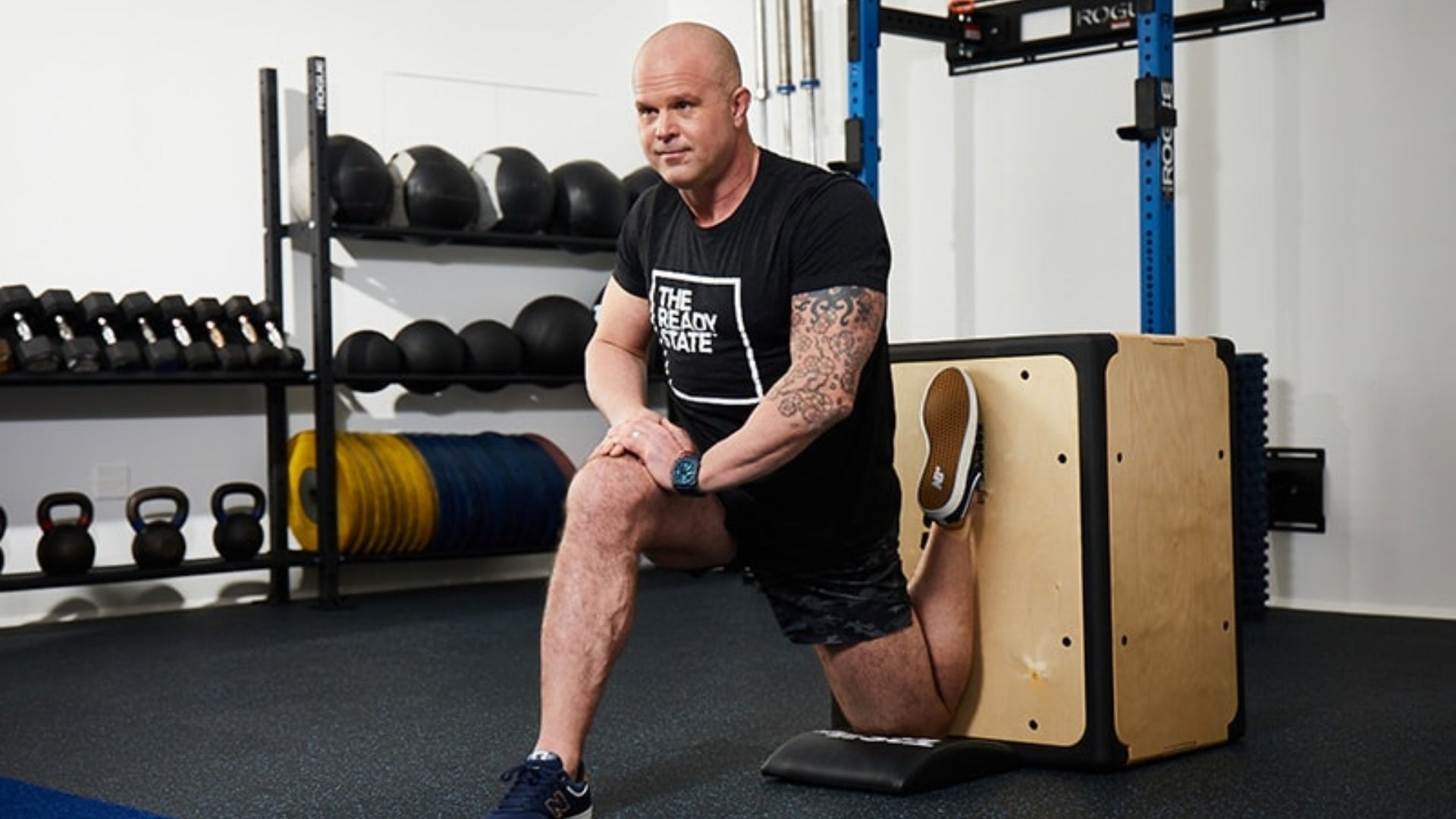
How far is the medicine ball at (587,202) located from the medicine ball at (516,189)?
0.08 meters

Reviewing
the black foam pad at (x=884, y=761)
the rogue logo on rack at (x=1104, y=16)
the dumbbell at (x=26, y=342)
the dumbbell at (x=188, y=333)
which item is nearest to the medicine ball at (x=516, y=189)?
the dumbbell at (x=188, y=333)

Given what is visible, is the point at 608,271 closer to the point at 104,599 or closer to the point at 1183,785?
the point at 104,599

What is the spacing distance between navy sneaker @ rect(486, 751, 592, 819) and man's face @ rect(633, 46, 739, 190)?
77cm

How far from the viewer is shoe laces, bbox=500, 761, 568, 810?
6.37ft

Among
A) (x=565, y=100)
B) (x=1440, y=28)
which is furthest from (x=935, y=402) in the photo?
(x=565, y=100)

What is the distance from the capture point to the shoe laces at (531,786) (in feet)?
6.37

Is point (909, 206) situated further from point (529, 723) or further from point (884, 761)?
point (884, 761)

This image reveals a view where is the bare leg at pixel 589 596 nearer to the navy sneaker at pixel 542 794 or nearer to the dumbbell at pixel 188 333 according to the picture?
the navy sneaker at pixel 542 794

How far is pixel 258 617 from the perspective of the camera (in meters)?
4.77

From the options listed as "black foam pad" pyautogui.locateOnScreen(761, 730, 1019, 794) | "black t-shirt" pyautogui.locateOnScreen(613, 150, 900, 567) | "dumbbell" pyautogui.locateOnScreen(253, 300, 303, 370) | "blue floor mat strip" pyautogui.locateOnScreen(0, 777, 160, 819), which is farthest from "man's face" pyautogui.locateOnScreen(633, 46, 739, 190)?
"dumbbell" pyautogui.locateOnScreen(253, 300, 303, 370)

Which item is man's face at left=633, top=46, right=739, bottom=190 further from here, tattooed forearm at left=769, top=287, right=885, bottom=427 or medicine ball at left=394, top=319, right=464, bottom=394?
medicine ball at left=394, top=319, right=464, bottom=394

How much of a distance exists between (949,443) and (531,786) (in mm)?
873

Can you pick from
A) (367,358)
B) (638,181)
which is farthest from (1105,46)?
(367,358)

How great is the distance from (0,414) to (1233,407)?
350 centimetres
